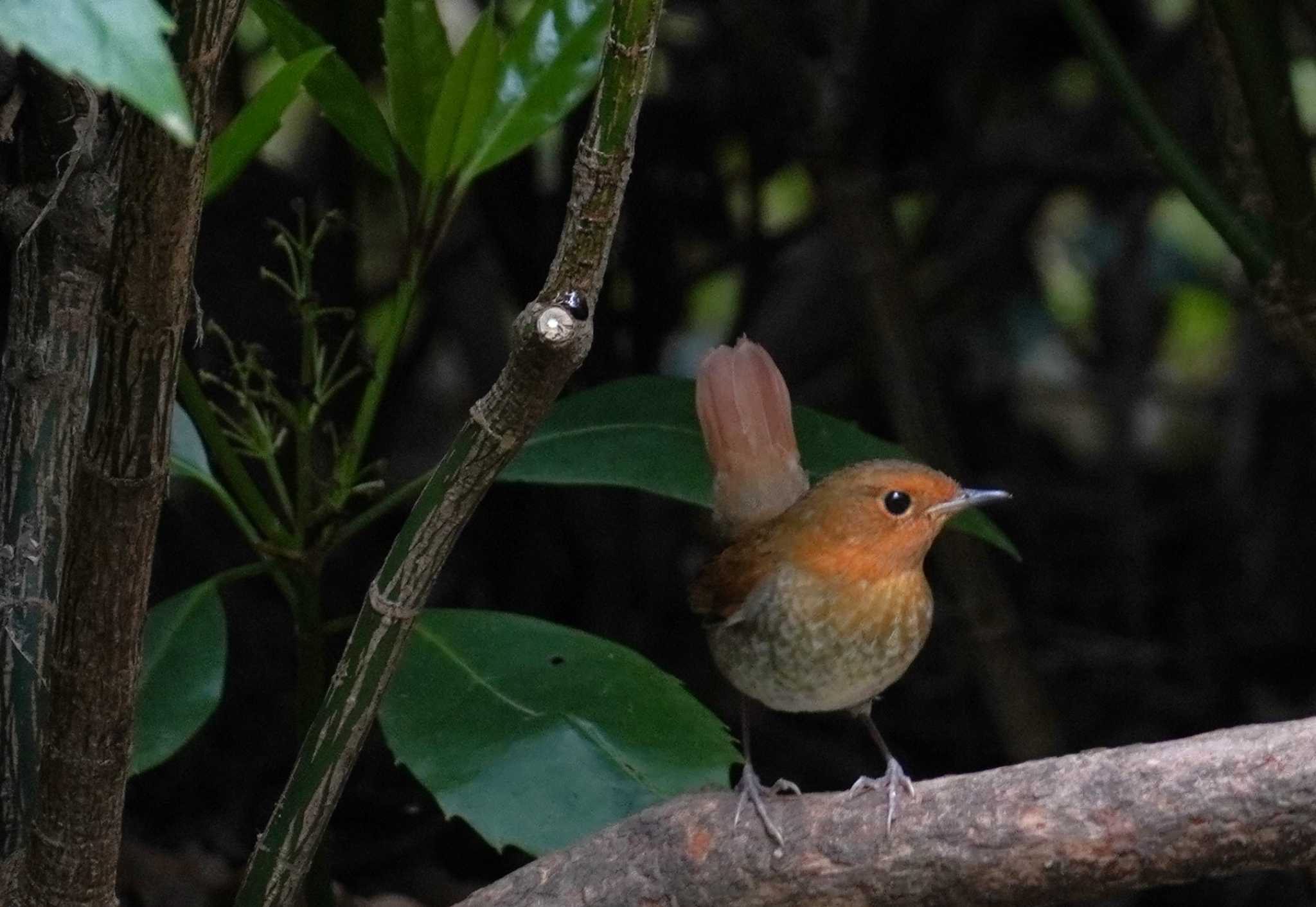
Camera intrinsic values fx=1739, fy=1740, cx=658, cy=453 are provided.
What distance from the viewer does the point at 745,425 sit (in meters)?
2.76

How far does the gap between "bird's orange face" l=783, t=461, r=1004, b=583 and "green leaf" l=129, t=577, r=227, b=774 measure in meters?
0.94

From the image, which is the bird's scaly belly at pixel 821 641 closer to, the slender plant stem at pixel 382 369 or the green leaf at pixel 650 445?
the green leaf at pixel 650 445

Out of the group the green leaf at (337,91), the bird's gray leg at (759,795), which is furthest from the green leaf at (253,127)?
the bird's gray leg at (759,795)

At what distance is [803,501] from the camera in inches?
111

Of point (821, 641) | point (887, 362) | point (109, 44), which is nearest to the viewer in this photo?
point (109, 44)

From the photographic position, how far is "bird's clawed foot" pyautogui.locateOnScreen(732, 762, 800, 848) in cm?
205

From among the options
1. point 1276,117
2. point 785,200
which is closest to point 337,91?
point 1276,117

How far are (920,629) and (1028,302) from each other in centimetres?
240

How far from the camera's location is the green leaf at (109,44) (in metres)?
1.05

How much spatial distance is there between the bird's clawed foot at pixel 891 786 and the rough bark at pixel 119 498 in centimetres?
84

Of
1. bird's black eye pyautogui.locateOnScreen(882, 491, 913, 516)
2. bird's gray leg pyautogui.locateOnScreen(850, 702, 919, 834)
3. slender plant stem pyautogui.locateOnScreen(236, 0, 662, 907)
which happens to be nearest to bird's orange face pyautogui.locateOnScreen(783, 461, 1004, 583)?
bird's black eye pyautogui.locateOnScreen(882, 491, 913, 516)

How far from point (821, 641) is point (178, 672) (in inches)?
38.1

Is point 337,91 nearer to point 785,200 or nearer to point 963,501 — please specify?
point 963,501

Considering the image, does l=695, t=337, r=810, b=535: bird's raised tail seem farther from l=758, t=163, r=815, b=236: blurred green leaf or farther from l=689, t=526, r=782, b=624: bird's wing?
l=758, t=163, r=815, b=236: blurred green leaf
